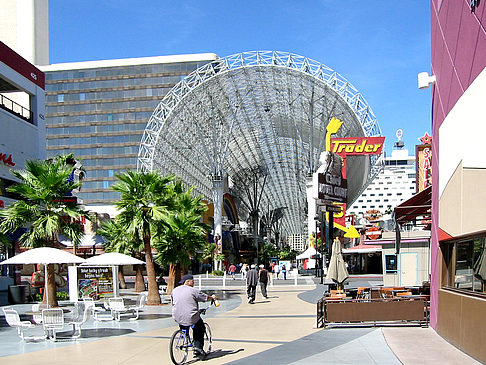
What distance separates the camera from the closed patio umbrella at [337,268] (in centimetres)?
1706

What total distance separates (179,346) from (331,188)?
12.2m

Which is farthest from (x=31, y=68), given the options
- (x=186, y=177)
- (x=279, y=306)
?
(x=186, y=177)

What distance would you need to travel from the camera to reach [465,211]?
9.38m

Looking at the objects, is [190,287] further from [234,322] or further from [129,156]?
[129,156]

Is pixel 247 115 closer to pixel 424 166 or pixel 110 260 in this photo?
pixel 424 166

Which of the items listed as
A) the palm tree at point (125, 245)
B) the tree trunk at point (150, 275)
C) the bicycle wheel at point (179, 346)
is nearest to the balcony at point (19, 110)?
the palm tree at point (125, 245)

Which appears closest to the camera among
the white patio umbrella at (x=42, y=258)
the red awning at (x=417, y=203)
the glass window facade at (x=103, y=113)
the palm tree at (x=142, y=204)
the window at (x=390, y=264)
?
the red awning at (x=417, y=203)

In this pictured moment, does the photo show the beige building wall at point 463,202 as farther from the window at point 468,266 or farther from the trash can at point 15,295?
the trash can at point 15,295

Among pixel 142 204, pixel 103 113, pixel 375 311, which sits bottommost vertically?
pixel 375 311

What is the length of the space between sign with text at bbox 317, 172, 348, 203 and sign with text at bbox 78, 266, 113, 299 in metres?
8.57

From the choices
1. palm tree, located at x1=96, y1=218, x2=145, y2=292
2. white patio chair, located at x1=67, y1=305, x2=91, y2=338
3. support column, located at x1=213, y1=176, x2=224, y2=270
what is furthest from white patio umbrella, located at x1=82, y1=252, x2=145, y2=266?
support column, located at x1=213, y1=176, x2=224, y2=270

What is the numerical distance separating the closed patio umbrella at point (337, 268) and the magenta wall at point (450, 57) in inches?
163

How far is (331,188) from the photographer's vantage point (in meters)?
20.5

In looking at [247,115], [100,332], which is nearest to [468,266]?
[100,332]
